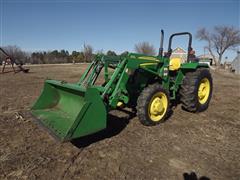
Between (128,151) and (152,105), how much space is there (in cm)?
138

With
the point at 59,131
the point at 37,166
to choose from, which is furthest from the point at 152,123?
the point at 37,166

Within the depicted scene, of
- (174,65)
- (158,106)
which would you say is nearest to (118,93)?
(158,106)

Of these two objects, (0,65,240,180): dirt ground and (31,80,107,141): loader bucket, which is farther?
(31,80,107,141): loader bucket

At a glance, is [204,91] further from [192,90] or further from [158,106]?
[158,106]

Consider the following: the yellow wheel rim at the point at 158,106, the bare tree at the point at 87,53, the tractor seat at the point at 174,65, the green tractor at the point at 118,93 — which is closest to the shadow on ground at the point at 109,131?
the green tractor at the point at 118,93

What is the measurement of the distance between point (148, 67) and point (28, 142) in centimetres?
314

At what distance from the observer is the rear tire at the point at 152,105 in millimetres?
4277

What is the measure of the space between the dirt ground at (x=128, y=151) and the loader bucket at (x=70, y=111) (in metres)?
0.41

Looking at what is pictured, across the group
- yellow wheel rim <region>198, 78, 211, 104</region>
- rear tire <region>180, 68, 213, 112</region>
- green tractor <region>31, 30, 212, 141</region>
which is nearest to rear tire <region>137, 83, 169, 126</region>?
green tractor <region>31, 30, 212, 141</region>

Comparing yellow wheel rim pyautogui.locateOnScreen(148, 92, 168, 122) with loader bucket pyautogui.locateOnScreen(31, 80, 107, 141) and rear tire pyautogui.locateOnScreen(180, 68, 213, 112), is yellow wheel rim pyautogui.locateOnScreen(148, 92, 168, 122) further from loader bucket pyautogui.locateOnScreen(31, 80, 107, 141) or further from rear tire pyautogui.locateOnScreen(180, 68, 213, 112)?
loader bucket pyautogui.locateOnScreen(31, 80, 107, 141)

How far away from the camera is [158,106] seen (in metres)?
4.52

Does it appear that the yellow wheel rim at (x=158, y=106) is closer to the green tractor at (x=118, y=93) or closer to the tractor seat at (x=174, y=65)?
the green tractor at (x=118, y=93)

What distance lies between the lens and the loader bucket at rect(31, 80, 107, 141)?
3.22 meters

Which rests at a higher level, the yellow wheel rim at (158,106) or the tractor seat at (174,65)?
the tractor seat at (174,65)
